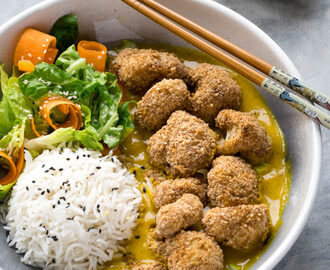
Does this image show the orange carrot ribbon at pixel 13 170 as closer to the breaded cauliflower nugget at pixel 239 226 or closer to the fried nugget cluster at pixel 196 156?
the fried nugget cluster at pixel 196 156

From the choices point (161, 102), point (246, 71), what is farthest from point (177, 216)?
point (246, 71)

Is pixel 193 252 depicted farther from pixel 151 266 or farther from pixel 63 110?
pixel 63 110

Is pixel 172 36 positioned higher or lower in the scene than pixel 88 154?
higher

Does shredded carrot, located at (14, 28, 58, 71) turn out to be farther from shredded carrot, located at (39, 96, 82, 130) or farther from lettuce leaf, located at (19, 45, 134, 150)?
shredded carrot, located at (39, 96, 82, 130)

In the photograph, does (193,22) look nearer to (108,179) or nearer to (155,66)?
(155,66)

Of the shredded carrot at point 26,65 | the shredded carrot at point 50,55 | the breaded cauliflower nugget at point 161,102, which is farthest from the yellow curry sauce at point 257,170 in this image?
the shredded carrot at point 26,65

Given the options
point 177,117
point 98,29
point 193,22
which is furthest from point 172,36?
point 177,117

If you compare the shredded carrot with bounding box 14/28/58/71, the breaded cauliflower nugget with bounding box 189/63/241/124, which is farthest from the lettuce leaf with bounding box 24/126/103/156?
the breaded cauliflower nugget with bounding box 189/63/241/124
